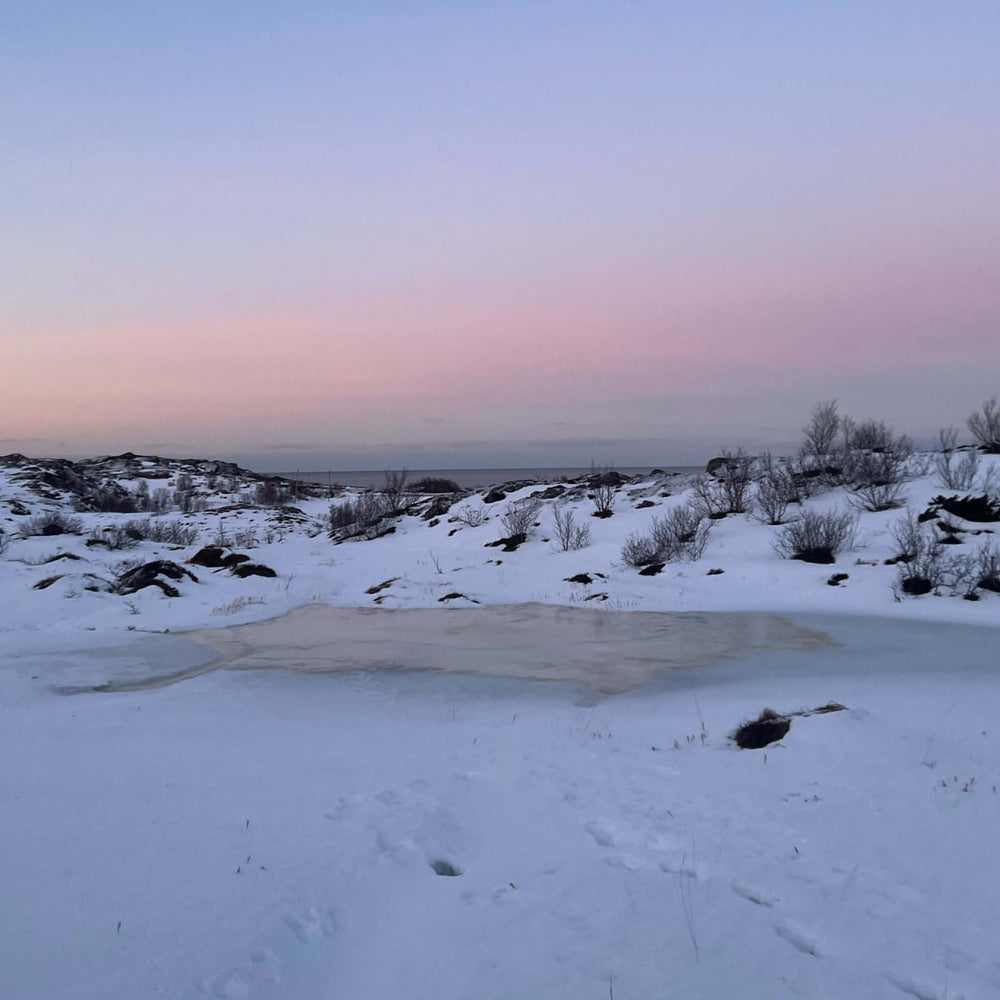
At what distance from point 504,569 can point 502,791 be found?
13947 millimetres

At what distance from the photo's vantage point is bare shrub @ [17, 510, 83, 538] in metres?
24.4

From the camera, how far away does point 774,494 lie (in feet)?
69.7

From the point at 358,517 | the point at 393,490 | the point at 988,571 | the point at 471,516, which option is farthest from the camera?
the point at 393,490

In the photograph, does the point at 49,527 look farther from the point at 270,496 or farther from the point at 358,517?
the point at 270,496

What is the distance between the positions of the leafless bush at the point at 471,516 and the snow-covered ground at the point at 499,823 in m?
16.5

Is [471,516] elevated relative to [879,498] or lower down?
lower down

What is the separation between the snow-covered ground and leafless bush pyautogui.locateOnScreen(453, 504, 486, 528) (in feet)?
54.2

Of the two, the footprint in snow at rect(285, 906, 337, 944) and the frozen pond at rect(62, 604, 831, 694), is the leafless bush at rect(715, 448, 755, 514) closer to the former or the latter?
the frozen pond at rect(62, 604, 831, 694)

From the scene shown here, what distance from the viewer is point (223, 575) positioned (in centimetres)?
1784

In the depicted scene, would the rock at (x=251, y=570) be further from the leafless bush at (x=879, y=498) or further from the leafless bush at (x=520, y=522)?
the leafless bush at (x=879, y=498)

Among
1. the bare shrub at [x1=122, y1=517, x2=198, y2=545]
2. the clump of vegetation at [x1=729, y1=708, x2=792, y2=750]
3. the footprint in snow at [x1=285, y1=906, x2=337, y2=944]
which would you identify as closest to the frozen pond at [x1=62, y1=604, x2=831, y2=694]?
the clump of vegetation at [x1=729, y1=708, x2=792, y2=750]

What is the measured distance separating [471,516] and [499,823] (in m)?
23.5

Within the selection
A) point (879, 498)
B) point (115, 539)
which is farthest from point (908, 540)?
point (115, 539)

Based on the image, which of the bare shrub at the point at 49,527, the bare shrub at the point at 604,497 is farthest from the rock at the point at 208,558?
the bare shrub at the point at 604,497
